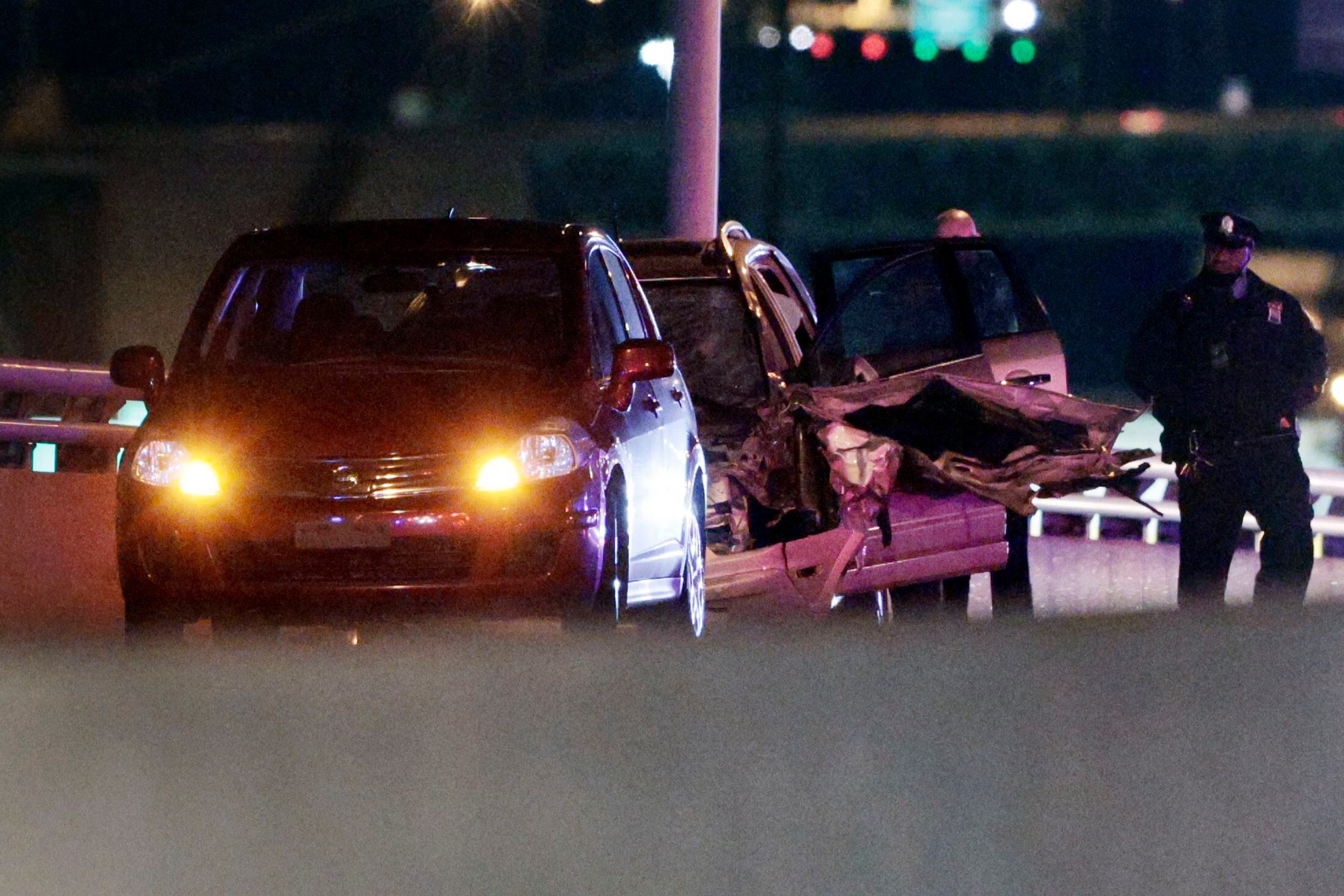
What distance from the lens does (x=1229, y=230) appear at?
10.0 metres

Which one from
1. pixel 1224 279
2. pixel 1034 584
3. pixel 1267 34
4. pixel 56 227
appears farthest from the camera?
pixel 1267 34

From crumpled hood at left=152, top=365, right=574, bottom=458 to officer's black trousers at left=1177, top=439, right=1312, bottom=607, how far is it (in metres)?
3.33

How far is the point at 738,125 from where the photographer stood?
3091 inches

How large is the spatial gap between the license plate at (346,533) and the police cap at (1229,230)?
404 cm

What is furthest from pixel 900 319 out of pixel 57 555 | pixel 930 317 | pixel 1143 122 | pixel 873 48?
pixel 1143 122

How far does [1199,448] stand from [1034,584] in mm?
3919

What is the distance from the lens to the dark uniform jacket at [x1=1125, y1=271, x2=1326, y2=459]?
10.2 meters

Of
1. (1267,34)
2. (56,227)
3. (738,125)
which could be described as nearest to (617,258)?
(56,227)

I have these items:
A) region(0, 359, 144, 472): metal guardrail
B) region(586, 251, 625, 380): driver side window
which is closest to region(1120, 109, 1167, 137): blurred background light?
region(0, 359, 144, 472): metal guardrail

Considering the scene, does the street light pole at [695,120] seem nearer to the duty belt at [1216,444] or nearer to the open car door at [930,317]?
the open car door at [930,317]

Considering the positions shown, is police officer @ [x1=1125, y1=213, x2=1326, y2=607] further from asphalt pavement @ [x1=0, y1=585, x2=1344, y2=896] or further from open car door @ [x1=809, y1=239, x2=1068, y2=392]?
asphalt pavement @ [x1=0, y1=585, x2=1344, y2=896]

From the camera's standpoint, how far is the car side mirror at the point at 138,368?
853cm

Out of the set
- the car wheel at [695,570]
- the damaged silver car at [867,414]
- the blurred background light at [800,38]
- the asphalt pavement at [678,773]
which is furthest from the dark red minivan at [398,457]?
the blurred background light at [800,38]

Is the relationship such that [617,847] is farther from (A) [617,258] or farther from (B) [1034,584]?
(B) [1034,584]
